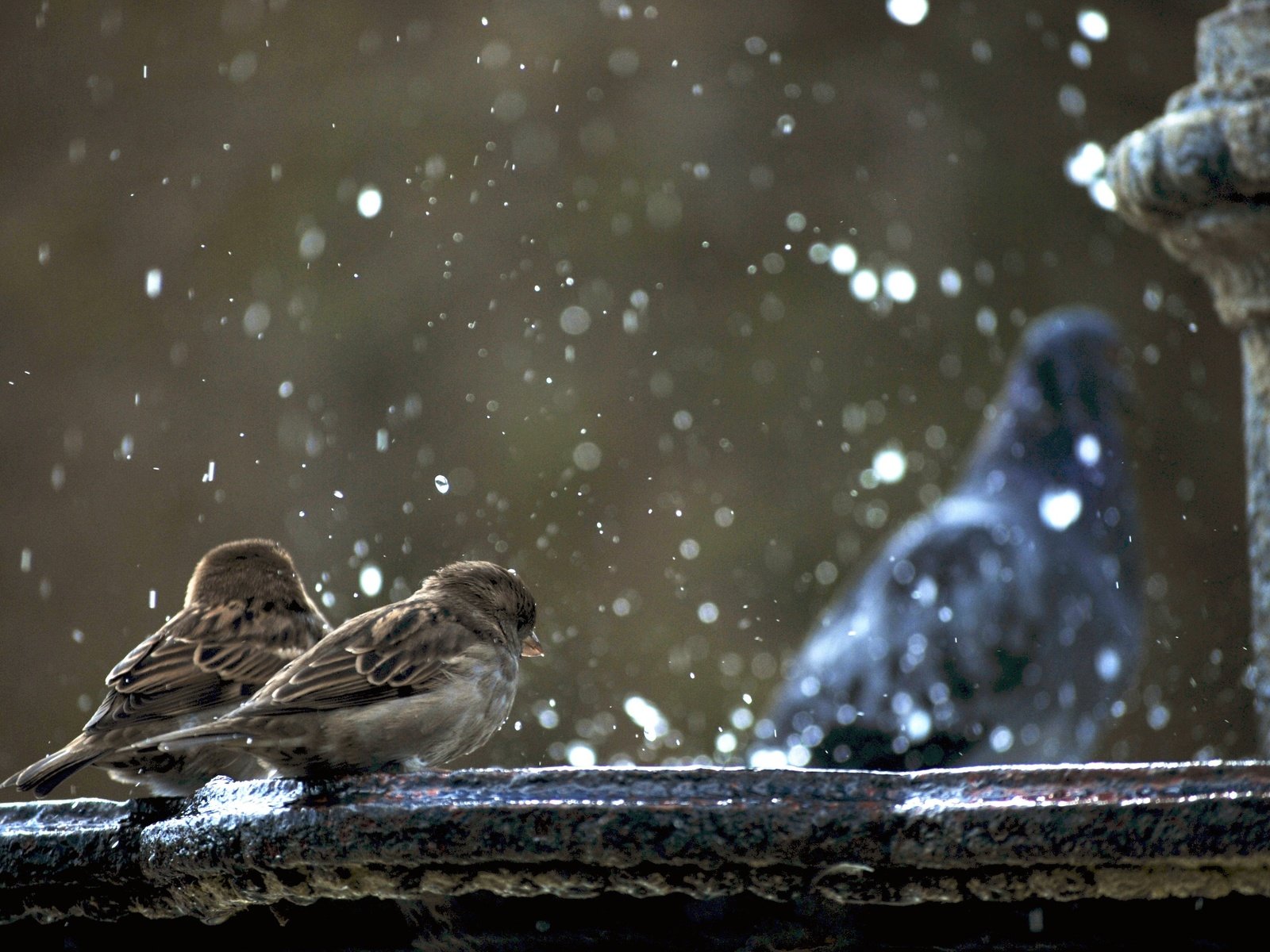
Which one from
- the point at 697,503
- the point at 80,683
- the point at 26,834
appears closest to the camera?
the point at 26,834

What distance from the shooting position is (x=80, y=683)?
25.5 ft

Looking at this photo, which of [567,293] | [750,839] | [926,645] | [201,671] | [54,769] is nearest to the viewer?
[750,839]

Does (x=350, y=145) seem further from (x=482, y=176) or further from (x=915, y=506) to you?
(x=915, y=506)

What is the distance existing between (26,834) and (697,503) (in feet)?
22.7

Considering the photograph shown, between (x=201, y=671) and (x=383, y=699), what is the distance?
0.41 metres

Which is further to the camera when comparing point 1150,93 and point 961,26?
point 961,26

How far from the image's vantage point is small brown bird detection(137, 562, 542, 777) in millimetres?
1549

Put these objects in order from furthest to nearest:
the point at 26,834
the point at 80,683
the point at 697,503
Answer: the point at 697,503 → the point at 80,683 → the point at 26,834

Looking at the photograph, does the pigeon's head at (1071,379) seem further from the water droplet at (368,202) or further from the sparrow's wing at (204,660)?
the water droplet at (368,202)

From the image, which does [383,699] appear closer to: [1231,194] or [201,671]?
[201,671]

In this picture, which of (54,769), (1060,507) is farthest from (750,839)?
(1060,507)

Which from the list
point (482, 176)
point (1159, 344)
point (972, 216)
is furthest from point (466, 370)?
point (1159, 344)

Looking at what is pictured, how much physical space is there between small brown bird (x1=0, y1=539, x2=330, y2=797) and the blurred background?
5.86m

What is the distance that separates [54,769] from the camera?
168cm
